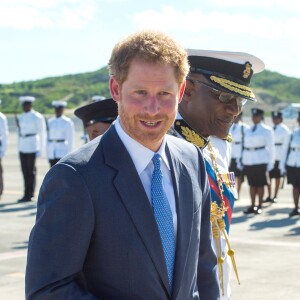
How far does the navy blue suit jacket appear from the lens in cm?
238

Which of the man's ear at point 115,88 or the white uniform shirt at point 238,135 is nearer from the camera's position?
the man's ear at point 115,88

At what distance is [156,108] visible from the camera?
2551 mm

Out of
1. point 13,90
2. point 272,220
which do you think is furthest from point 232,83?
point 13,90

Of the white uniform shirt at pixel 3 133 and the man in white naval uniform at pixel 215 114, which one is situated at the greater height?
the man in white naval uniform at pixel 215 114

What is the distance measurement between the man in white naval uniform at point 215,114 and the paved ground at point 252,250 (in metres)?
3.74

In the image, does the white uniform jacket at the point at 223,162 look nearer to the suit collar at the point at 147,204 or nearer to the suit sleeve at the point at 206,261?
the suit sleeve at the point at 206,261

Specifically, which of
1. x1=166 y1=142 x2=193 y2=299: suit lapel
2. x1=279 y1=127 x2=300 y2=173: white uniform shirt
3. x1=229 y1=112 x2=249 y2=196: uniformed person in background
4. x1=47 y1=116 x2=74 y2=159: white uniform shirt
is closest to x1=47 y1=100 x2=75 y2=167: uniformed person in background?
x1=47 y1=116 x2=74 y2=159: white uniform shirt

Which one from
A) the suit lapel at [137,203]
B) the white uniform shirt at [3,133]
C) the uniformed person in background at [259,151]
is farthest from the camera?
the white uniform shirt at [3,133]

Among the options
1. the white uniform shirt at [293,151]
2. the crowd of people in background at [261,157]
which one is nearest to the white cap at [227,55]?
the crowd of people in background at [261,157]

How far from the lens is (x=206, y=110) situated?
354 centimetres

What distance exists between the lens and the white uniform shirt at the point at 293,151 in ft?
45.7

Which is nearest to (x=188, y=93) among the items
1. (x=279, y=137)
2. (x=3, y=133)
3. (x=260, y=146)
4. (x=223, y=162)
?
(x=223, y=162)

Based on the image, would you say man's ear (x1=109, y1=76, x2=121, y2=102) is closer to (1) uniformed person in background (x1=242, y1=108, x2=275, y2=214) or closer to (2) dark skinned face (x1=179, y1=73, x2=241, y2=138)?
(2) dark skinned face (x1=179, y1=73, x2=241, y2=138)

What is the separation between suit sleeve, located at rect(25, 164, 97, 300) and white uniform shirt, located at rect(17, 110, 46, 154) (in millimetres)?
13201
